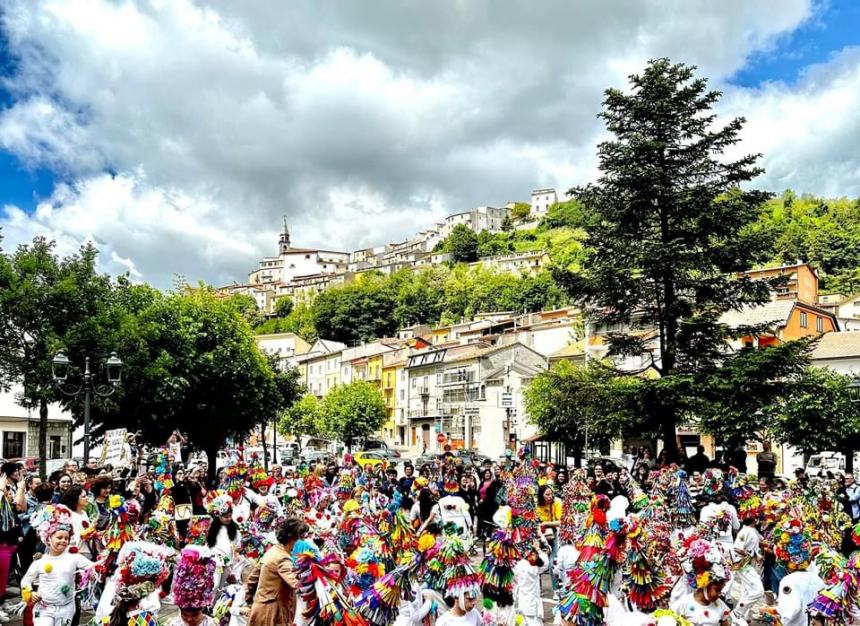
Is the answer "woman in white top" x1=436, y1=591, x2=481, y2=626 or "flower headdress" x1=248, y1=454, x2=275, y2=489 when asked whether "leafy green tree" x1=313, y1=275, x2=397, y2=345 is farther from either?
"woman in white top" x1=436, y1=591, x2=481, y2=626

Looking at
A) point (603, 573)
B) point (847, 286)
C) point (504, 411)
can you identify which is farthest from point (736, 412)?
point (847, 286)

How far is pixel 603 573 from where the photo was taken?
7.40 meters

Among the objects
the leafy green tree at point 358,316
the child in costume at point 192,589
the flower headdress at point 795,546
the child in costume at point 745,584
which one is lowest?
the child in costume at point 745,584

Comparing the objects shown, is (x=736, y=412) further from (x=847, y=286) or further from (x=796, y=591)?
(x=847, y=286)

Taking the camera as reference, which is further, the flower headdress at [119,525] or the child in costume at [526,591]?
the flower headdress at [119,525]

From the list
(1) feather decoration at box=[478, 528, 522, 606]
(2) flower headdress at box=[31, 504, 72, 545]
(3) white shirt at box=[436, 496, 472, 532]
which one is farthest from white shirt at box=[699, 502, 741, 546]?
(2) flower headdress at box=[31, 504, 72, 545]

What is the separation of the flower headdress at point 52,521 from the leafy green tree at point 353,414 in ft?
234

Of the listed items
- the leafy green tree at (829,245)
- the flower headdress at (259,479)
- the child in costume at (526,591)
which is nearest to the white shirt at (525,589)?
the child in costume at (526,591)

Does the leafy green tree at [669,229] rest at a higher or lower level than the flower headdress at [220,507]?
higher

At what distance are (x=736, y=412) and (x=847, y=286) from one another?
6358 centimetres

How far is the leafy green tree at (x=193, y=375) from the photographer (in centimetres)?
2956

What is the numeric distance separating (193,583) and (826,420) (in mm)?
30836

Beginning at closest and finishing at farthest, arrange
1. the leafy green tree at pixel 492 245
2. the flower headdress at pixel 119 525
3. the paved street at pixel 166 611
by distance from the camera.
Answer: the flower headdress at pixel 119 525 → the paved street at pixel 166 611 → the leafy green tree at pixel 492 245

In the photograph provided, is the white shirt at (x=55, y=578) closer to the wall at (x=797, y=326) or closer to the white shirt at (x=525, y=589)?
the white shirt at (x=525, y=589)
